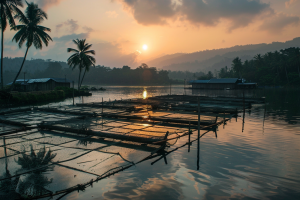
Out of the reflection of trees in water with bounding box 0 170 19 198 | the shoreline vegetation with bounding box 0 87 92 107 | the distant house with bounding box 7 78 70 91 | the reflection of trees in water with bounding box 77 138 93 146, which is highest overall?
the distant house with bounding box 7 78 70 91

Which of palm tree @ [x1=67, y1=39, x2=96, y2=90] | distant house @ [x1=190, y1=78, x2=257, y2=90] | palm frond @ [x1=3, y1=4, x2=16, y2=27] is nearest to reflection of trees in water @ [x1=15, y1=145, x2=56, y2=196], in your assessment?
palm frond @ [x1=3, y1=4, x2=16, y2=27]

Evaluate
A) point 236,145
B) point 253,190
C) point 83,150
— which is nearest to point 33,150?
point 83,150

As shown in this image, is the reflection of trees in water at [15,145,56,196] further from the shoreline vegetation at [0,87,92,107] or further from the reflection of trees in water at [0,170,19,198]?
the shoreline vegetation at [0,87,92,107]

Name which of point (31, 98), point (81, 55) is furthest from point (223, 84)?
point (31, 98)

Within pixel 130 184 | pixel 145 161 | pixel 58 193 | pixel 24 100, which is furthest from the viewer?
pixel 24 100

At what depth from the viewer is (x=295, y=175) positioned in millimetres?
6238

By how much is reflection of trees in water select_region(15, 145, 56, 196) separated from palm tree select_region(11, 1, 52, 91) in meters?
26.2

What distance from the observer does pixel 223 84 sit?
61406mm

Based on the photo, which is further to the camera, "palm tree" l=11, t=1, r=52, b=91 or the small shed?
the small shed

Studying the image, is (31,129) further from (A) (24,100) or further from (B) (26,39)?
(B) (26,39)

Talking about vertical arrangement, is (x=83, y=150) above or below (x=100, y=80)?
below

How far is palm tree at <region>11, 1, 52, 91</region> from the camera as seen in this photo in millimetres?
28125

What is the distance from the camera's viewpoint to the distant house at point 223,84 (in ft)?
194

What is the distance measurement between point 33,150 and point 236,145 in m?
9.12
